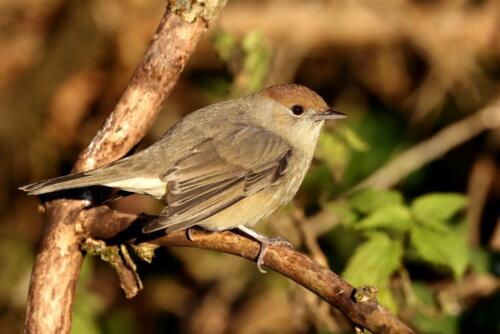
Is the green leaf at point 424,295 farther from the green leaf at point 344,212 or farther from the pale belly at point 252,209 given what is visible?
the pale belly at point 252,209

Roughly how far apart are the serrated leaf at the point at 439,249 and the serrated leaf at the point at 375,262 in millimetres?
123

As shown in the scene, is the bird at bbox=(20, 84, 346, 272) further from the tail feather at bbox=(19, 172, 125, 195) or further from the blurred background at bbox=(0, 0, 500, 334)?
the blurred background at bbox=(0, 0, 500, 334)

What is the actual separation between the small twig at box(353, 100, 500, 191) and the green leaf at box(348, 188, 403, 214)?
1.90 meters

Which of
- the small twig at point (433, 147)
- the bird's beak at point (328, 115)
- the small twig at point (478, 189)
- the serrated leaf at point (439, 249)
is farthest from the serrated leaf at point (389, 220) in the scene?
the small twig at point (478, 189)

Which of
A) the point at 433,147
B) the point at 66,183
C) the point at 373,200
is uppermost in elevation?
the point at 433,147

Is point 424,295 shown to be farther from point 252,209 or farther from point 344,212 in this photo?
point 252,209

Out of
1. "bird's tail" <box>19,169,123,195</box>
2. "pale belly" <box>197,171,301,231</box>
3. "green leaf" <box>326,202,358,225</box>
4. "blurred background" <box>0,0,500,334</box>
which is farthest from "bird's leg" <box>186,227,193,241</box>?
"blurred background" <box>0,0,500,334</box>

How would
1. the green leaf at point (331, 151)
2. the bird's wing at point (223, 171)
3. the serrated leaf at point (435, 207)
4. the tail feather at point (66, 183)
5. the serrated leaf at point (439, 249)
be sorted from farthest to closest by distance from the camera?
1. the green leaf at point (331, 151)
2. the serrated leaf at point (435, 207)
3. the serrated leaf at point (439, 249)
4. the bird's wing at point (223, 171)
5. the tail feather at point (66, 183)

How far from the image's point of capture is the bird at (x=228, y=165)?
4148 mm

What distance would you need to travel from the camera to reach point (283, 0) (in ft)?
27.5

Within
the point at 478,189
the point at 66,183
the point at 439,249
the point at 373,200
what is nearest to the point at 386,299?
the point at 439,249

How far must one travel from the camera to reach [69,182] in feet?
13.1

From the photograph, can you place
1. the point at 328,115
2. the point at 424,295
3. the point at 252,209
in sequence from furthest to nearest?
the point at 424,295
the point at 328,115
the point at 252,209

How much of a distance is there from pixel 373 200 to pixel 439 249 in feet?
1.63
